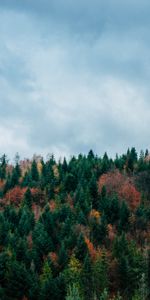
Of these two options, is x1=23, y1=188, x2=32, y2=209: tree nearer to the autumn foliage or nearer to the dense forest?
the dense forest

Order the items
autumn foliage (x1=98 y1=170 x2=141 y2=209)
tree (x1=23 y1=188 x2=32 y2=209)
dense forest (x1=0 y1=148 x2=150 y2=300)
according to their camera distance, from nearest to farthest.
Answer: dense forest (x1=0 y1=148 x2=150 y2=300)
tree (x1=23 y1=188 x2=32 y2=209)
autumn foliage (x1=98 y1=170 x2=141 y2=209)

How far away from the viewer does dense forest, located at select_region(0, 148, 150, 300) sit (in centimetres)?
8212

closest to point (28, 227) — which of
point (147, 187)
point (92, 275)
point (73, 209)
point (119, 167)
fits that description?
point (73, 209)

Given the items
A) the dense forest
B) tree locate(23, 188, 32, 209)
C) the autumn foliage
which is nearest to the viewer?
the dense forest

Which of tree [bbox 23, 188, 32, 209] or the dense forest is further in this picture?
tree [bbox 23, 188, 32, 209]

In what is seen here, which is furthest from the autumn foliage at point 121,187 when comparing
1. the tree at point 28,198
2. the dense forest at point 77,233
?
the tree at point 28,198

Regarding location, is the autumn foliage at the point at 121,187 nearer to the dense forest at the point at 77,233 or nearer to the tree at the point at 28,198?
the dense forest at the point at 77,233

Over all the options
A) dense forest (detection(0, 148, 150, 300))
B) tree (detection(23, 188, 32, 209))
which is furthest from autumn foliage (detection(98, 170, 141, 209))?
tree (detection(23, 188, 32, 209))

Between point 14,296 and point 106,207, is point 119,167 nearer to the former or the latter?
point 106,207

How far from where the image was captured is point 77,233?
4220 inches

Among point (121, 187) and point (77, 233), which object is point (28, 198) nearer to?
point (121, 187)

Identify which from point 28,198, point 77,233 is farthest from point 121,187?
point 77,233

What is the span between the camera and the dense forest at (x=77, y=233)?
82.1 m

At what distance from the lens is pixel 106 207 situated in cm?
12275
